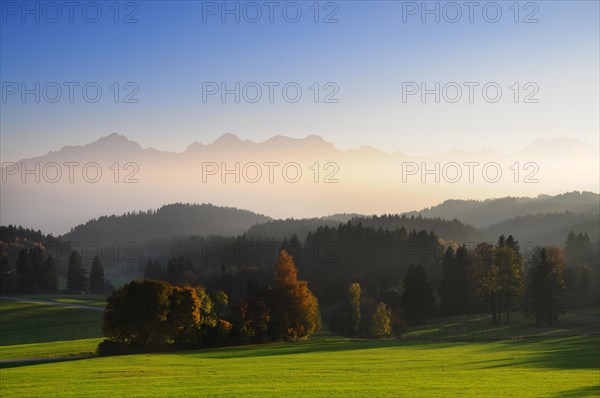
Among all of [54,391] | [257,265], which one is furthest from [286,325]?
[257,265]

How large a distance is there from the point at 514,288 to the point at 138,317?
60387mm

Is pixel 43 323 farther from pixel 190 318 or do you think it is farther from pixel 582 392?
pixel 582 392

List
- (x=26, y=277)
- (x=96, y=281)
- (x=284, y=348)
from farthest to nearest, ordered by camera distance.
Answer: (x=96, y=281) < (x=26, y=277) < (x=284, y=348)

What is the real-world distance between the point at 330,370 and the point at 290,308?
36.5 metres

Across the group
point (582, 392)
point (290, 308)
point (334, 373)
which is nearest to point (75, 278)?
point (290, 308)

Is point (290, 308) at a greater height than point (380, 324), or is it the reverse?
point (290, 308)

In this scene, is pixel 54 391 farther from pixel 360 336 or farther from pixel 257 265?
pixel 257 265

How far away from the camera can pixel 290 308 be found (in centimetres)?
8169

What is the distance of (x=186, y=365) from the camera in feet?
166

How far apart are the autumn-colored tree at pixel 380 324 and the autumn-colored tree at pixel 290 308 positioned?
1352 cm

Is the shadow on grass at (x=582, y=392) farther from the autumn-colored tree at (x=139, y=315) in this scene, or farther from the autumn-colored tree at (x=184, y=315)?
the autumn-colored tree at (x=139, y=315)

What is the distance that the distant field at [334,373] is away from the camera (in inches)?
1362

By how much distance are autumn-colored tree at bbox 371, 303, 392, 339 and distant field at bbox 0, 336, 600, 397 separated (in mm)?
28261

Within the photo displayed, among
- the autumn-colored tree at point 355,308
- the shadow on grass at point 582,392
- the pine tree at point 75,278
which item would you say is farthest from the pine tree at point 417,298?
the pine tree at point 75,278
